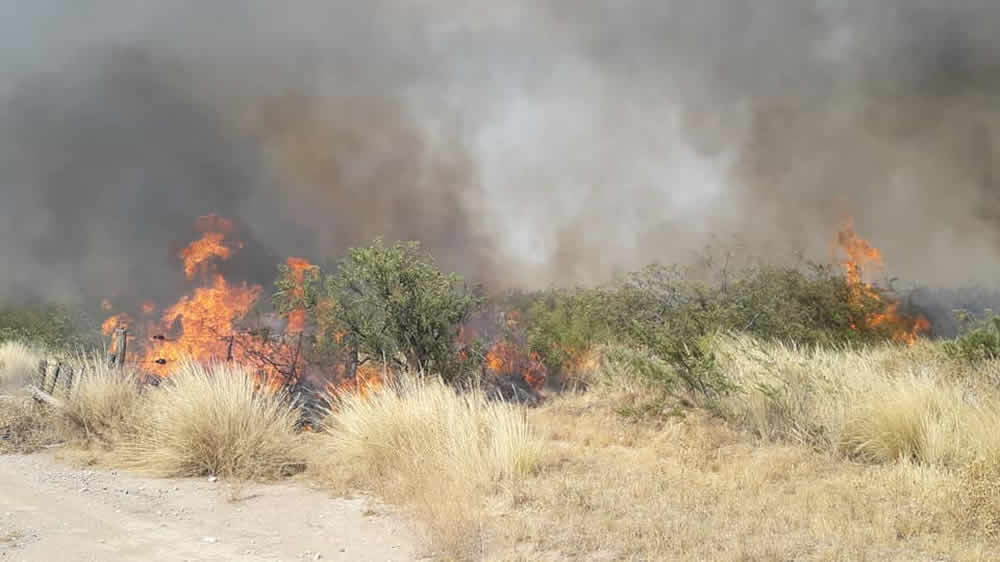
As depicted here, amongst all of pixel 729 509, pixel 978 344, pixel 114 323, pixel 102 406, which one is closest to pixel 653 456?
pixel 729 509

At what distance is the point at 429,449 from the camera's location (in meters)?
8.73

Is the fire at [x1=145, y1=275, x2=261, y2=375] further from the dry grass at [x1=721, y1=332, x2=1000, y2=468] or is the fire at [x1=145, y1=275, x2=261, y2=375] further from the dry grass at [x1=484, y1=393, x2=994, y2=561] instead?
the dry grass at [x1=484, y1=393, x2=994, y2=561]

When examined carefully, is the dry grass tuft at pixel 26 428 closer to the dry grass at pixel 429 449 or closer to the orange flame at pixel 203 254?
the dry grass at pixel 429 449

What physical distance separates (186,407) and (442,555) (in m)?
5.25

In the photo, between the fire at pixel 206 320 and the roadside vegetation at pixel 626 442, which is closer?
the roadside vegetation at pixel 626 442

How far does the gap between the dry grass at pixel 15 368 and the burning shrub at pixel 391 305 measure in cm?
581

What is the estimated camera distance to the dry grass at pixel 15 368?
54.0 feet

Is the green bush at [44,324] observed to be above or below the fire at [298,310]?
above

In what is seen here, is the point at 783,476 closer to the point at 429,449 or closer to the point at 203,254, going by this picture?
the point at 429,449

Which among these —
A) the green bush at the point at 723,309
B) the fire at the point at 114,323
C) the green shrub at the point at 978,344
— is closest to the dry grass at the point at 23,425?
the green shrub at the point at 978,344

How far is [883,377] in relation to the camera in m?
10.8

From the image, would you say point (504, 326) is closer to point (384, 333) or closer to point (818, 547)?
point (384, 333)

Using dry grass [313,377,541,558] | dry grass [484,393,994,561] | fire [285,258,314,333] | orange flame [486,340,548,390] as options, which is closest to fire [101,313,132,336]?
fire [285,258,314,333]

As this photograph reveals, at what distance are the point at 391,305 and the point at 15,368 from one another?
972cm
